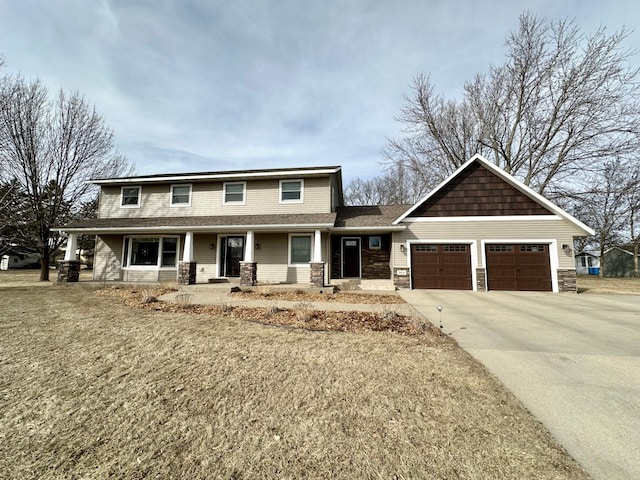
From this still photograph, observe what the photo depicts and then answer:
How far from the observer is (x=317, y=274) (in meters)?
11.4

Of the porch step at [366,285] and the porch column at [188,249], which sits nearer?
the porch step at [366,285]

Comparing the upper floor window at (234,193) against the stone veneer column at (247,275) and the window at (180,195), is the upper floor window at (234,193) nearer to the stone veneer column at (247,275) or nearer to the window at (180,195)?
the window at (180,195)

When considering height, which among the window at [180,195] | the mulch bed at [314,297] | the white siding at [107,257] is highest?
the window at [180,195]

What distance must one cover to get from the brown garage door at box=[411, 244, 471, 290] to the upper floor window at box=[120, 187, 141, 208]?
1507 centimetres

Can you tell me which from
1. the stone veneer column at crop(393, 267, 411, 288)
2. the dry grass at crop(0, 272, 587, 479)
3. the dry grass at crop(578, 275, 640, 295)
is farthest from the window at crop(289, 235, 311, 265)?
the dry grass at crop(578, 275, 640, 295)

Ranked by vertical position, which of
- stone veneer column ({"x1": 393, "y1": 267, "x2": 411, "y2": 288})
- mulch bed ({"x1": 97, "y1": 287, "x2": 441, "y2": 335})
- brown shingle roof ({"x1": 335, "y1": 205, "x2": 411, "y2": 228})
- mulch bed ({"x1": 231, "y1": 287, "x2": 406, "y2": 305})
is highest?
brown shingle roof ({"x1": 335, "y1": 205, "x2": 411, "y2": 228})

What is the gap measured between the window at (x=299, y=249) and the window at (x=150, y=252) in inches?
242

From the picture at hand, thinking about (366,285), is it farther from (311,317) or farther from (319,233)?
(311,317)

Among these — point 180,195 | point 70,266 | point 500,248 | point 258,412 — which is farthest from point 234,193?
point 500,248

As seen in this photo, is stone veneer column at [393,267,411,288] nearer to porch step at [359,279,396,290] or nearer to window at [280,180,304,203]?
porch step at [359,279,396,290]

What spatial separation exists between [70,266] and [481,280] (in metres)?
19.5

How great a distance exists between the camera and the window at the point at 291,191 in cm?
1370

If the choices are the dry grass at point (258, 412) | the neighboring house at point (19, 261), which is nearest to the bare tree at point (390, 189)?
the dry grass at point (258, 412)

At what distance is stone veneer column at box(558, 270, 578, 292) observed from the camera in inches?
462
